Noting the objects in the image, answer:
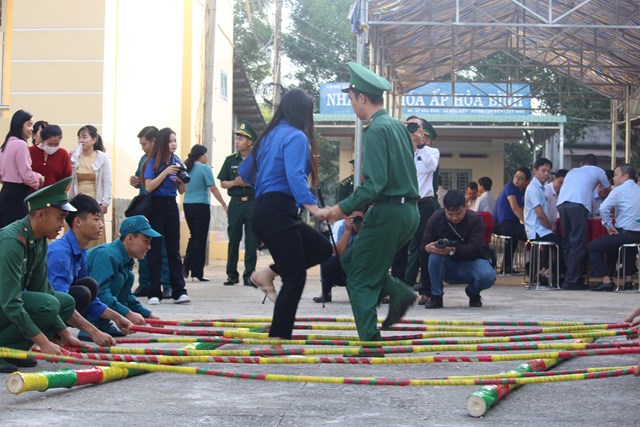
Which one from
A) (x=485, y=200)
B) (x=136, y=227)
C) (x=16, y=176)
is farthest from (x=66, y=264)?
(x=485, y=200)

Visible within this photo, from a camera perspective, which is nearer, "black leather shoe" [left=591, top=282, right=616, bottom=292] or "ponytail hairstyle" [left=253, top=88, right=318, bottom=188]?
"ponytail hairstyle" [left=253, top=88, right=318, bottom=188]

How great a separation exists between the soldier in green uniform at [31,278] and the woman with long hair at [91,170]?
5.95 metres

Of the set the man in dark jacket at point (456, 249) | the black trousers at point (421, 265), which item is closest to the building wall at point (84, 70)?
the black trousers at point (421, 265)

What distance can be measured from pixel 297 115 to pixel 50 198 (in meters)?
1.85

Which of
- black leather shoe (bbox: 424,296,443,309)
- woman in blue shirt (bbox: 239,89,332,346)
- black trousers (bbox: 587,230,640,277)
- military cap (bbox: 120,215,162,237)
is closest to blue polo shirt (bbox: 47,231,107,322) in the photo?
military cap (bbox: 120,215,162,237)

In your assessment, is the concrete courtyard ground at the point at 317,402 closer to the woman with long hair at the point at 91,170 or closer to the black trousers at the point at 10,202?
the black trousers at the point at 10,202

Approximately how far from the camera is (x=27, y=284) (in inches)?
234

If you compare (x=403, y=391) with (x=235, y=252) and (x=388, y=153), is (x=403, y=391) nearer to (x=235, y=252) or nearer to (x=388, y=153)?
(x=388, y=153)

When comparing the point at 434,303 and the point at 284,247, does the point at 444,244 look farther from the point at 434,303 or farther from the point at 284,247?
the point at 284,247

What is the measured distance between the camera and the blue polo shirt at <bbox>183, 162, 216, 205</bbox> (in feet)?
41.3

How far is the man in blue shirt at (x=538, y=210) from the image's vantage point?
13766 millimetres

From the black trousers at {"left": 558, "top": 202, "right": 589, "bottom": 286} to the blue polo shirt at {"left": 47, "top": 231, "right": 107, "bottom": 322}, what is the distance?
8088 millimetres

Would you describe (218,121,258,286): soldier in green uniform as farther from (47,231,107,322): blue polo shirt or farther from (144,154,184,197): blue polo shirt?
(47,231,107,322): blue polo shirt

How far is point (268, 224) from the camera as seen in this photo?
6.84m
